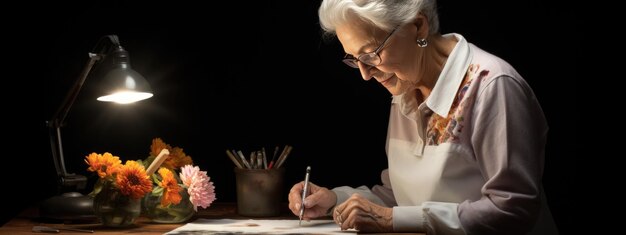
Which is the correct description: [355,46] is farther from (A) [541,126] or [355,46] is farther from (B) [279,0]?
(B) [279,0]

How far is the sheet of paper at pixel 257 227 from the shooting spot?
2.39m

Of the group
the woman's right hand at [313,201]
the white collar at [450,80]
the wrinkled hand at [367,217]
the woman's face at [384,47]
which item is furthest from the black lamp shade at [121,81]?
the white collar at [450,80]

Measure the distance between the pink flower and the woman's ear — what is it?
2.67ft

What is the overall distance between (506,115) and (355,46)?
491 mm

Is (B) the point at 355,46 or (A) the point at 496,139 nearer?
(A) the point at 496,139

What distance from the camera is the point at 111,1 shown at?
320cm

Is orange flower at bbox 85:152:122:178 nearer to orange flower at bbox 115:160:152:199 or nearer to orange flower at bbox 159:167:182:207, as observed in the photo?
orange flower at bbox 115:160:152:199

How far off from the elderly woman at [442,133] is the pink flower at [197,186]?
27cm

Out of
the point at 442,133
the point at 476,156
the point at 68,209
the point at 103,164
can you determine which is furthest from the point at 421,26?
the point at 68,209

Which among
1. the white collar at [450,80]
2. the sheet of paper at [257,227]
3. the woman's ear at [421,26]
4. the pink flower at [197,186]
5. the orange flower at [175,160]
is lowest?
the sheet of paper at [257,227]

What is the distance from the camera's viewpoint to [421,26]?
234 cm

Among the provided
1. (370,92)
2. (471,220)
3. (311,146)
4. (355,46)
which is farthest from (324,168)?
(471,220)

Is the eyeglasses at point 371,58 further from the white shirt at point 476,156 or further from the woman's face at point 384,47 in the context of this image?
the white shirt at point 476,156

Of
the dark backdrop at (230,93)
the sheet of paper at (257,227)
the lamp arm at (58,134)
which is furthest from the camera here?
the dark backdrop at (230,93)
